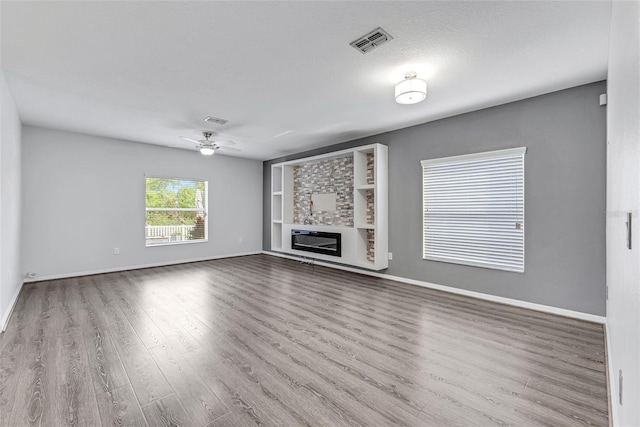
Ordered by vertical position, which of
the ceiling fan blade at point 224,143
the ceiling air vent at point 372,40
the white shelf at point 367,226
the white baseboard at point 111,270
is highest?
the ceiling air vent at point 372,40

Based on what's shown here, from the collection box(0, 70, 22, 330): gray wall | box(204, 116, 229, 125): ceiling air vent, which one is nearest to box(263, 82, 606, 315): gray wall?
box(204, 116, 229, 125): ceiling air vent

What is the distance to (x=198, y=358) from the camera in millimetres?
2400

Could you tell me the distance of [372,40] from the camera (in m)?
2.40

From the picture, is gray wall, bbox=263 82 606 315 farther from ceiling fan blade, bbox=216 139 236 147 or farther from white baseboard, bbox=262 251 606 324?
ceiling fan blade, bbox=216 139 236 147

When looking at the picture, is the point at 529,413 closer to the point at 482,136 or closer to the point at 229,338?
the point at 229,338

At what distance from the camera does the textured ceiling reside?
2.08m

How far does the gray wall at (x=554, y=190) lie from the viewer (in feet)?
10.5

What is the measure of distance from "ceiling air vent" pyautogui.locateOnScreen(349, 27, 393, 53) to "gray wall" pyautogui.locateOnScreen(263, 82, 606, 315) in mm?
2429

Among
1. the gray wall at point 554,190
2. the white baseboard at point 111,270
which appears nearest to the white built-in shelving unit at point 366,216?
the gray wall at point 554,190

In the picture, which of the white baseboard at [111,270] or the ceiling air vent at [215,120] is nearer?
the ceiling air vent at [215,120]

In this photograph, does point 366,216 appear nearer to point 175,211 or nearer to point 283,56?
point 283,56

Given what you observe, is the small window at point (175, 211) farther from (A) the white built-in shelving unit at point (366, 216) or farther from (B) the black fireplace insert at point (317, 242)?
(A) the white built-in shelving unit at point (366, 216)

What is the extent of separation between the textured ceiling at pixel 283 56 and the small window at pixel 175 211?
7.39 ft

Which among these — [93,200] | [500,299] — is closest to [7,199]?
[93,200]
